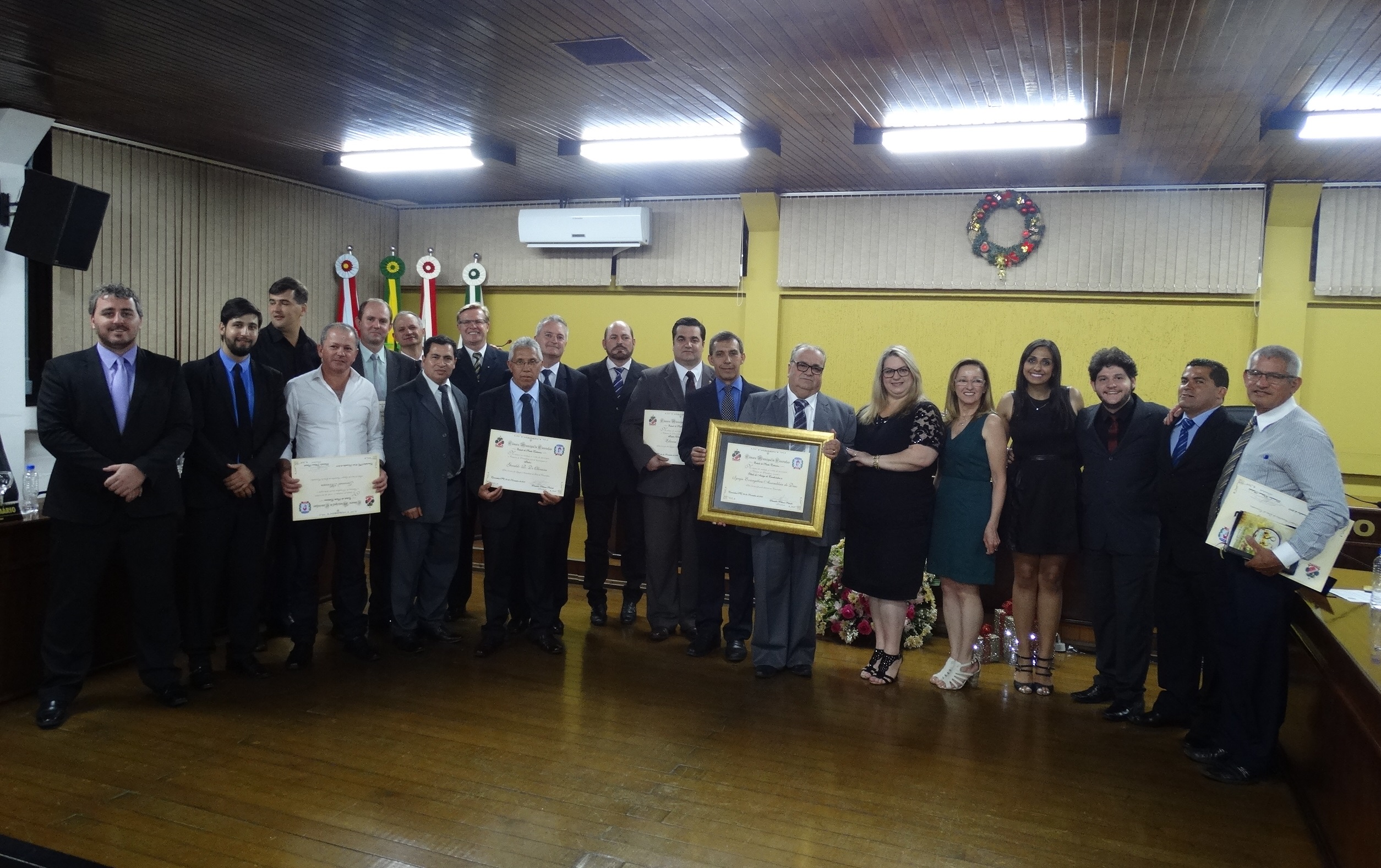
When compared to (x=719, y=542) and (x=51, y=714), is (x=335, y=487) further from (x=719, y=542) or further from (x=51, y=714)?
(x=719, y=542)

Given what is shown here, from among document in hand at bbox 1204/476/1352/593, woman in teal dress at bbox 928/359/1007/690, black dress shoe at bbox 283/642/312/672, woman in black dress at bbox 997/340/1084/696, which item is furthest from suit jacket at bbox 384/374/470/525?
document in hand at bbox 1204/476/1352/593

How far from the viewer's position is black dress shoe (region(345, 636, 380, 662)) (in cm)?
450

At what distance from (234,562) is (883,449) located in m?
2.94

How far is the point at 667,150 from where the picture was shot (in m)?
6.33

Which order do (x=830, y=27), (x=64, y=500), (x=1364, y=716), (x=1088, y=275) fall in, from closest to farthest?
(x=1364, y=716)
(x=64, y=500)
(x=830, y=27)
(x=1088, y=275)

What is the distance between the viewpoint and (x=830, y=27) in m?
3.96

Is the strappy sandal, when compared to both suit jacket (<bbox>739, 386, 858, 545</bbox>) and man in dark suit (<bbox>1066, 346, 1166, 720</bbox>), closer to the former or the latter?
suit jacket (<bbox>739, 386, 858, 545</bbox>)

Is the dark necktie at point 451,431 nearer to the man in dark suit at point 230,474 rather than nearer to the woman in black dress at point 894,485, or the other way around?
the man in dark suit at point 230,474

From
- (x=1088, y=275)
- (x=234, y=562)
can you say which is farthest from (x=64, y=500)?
(x=1088, y=275)

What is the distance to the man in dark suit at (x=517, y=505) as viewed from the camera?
181 inches

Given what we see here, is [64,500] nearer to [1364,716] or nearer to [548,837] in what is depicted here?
[548,837]

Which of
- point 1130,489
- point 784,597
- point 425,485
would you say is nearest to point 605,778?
point 784,597

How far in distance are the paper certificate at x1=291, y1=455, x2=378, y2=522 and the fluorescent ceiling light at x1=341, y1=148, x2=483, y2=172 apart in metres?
3.11

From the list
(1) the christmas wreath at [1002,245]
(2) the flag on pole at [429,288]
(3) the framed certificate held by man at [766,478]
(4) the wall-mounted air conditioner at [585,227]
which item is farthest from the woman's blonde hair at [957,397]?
(2) the flag on pole at [429,288]
